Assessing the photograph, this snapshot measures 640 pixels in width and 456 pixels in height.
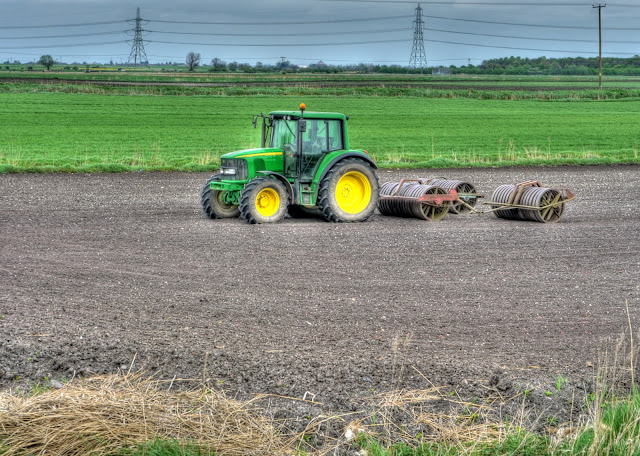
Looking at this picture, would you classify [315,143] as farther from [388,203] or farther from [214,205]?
[214,205]

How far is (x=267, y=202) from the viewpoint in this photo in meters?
15.2

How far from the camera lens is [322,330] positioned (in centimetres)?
786

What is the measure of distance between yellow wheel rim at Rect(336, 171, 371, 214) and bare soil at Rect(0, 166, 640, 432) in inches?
18.0

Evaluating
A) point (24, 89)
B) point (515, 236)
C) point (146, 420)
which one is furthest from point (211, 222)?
point (24, 89)

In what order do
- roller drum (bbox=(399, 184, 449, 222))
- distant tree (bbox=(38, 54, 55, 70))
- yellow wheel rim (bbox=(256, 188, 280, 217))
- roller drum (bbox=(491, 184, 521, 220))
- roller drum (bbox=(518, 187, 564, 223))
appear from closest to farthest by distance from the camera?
yellow wheel rim (bbox=(256, 188, 280, 217)) < roller drum (bbox=(518, 187, 564, 223)) < roller drum (bbox=(399, 184, 449, 222)) < roller drum (bbox=(491, 184, 521, 220)) < distant tree (bbox=(38, 54, 55, 70))

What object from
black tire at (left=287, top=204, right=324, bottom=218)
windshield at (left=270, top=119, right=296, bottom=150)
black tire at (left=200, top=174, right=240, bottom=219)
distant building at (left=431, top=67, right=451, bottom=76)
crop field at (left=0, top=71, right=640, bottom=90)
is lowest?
black tire at (left=287, top=204, right=324, bottom=218)

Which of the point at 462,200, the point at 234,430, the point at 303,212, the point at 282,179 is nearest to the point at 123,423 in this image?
the point at 234,430

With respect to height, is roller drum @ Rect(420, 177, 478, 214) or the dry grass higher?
roller drum @ Rect(420, 177, 478, 214)

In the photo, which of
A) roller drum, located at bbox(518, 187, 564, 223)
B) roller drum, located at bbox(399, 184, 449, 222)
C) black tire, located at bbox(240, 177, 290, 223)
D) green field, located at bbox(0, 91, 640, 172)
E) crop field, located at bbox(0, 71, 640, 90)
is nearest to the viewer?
black tire, located at bbox(240, 177, 290, 223)

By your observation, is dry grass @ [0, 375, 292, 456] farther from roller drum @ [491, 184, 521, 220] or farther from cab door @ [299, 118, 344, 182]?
roller drum @ [491, 184, 521, 220]

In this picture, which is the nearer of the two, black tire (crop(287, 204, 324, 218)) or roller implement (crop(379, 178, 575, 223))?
roller implement (crop(379, 178, 575, 223))

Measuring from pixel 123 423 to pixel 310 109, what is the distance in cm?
4773

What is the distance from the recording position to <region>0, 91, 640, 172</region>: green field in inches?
1121

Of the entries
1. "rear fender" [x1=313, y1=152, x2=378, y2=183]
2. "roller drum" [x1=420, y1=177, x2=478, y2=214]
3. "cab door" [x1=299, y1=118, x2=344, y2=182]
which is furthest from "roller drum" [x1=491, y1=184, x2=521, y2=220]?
"cab door" [x1=299, y1=118, x2=344, y2=182]
